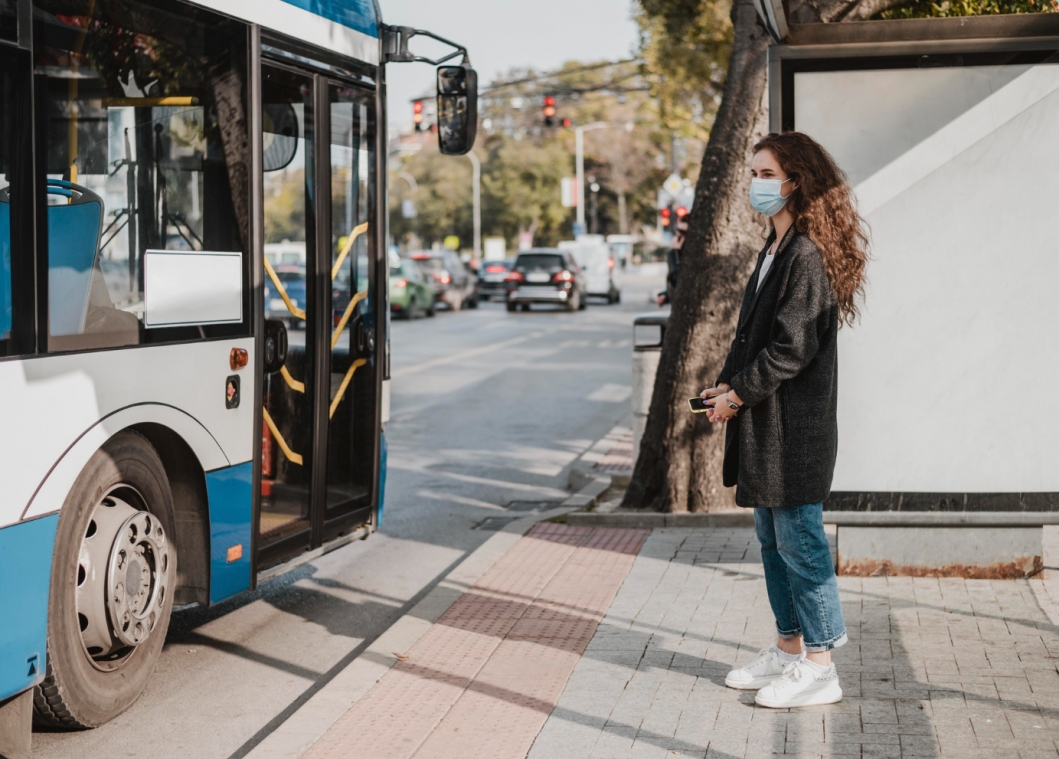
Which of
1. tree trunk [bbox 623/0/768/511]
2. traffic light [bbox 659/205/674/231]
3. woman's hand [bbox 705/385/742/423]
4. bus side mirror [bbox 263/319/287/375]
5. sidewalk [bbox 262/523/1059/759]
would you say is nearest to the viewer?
sidewalk [bbox 262/523/1059/759]

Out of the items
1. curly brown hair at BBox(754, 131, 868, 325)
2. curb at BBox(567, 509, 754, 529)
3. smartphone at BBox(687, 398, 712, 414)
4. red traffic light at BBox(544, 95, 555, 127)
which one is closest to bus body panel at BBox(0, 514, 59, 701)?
smartphone at BBox(687, 398, 712, 414)

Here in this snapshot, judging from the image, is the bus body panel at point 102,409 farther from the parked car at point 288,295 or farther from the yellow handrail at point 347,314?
the yellow handrail at point 347,314

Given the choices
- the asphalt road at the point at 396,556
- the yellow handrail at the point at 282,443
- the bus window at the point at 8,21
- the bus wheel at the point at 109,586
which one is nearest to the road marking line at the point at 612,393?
the asphalt road at the point at 396,556

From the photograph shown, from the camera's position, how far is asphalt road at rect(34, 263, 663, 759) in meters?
5.21

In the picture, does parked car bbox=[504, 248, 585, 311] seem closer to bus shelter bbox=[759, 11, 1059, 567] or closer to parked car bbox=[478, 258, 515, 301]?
parked car bbox=[478, 258, 515, 301]

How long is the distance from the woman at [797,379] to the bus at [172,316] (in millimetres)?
2056

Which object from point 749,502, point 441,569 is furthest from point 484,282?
point 749,502

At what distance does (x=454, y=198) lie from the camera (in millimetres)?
97188

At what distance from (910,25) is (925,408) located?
1.80m

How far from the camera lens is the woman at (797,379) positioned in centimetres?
471

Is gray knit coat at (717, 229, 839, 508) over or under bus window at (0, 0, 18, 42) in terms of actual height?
under

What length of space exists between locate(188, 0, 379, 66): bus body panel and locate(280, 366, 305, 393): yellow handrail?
58.0 inches

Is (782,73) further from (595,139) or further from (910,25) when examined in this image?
(595,139)

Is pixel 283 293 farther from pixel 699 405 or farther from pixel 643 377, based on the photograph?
pixel 643 377
